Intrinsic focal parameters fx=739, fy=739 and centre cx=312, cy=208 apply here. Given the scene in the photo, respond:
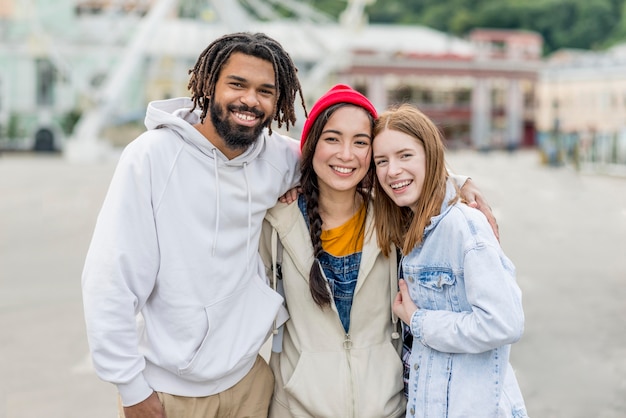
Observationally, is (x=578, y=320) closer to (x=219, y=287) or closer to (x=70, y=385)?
(x=70, y=385)

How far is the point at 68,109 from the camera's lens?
37.5 m

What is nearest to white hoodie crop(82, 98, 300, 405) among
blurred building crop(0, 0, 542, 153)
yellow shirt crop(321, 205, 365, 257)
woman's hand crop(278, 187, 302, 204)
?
woman's hand crop(278, 187, 302, 204)

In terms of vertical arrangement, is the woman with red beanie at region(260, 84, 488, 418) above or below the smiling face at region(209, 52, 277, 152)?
below

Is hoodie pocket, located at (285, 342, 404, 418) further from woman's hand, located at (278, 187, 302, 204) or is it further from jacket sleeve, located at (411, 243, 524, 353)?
woman's hand, located at (278, 187, 302, 204)

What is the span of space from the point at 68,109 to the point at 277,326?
37.8 meters

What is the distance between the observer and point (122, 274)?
1.84 metres

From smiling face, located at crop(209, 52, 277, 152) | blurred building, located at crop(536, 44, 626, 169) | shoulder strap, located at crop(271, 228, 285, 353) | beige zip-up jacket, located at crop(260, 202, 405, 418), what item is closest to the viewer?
smiling face, located at crop(209, 52, 277, 152)

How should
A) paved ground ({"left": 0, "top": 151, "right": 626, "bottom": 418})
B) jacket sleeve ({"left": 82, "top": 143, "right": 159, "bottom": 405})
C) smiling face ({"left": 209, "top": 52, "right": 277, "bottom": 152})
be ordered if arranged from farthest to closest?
paved ground ({"left": 0, "top": 151, "right": 626, "bottom": 418})
smiling face ({"left": 209, "top": 52, "right": 277, "bottom": 152})
jacket sleeve ({"left": 82, "top": 143, "right": 159, "bottom": 405})

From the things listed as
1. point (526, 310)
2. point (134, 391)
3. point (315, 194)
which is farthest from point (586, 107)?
point (134, 391)

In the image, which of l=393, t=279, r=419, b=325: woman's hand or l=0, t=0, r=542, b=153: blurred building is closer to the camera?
l=393, t=279, r=419, b=325: woman's hand

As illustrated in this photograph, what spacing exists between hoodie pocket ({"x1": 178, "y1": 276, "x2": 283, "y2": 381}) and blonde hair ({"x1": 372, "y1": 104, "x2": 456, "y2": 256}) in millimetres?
373

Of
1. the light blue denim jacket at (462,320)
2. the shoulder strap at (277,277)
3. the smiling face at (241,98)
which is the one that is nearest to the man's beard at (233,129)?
the smiling face at (241,98)

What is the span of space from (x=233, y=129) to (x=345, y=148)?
0.33m

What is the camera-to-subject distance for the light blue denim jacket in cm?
186
